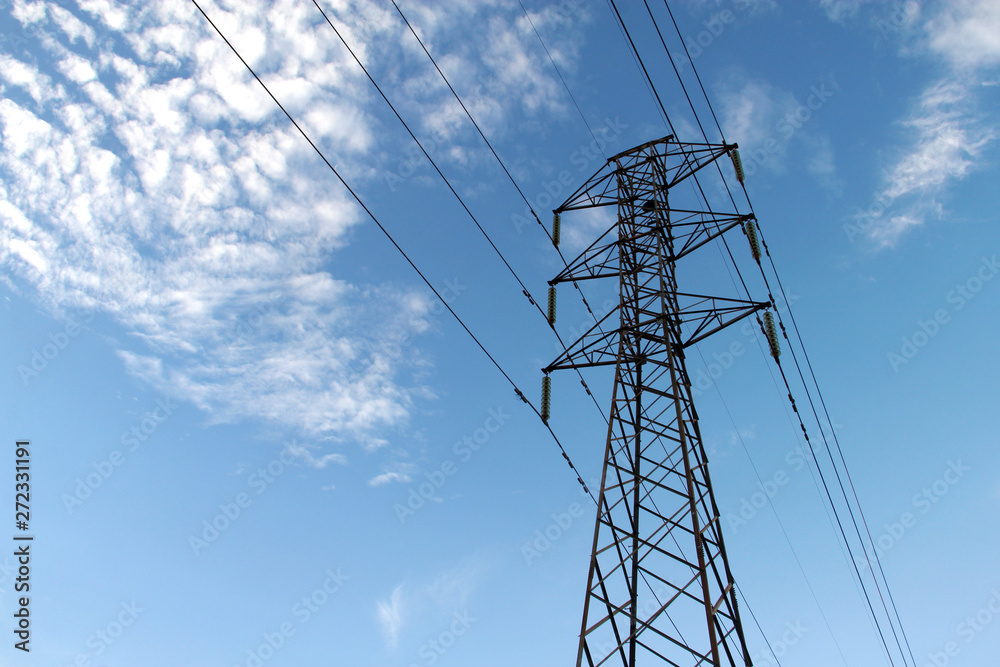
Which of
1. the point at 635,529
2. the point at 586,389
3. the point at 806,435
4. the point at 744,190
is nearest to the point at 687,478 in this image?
the point at 635,529

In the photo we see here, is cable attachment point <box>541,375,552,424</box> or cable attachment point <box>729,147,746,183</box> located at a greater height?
cable attachment point <box>729,147,746,183</box>

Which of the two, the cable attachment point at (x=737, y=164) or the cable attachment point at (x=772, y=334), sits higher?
the cable attachment point at (x=737, y=164)

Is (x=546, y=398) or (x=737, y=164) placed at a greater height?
(x=737, y=164)

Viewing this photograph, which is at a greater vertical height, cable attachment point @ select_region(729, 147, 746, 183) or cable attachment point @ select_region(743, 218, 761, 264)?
cable attachment point @ select_region(729, 147, 746, 183)

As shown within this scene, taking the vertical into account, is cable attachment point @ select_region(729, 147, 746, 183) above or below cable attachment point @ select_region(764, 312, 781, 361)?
above

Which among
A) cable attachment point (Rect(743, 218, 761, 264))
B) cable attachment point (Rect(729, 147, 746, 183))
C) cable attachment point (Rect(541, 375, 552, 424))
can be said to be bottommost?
cable attachment point (Rect(541, 375, 552, 424))

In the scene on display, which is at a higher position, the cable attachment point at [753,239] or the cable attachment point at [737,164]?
the cable attachment point at [737,164]

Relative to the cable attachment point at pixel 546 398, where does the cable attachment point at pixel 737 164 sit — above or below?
above

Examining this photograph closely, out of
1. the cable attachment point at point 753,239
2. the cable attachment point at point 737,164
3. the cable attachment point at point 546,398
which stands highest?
the cable attachment point at point 737,164

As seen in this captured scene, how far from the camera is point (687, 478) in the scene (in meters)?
13.1

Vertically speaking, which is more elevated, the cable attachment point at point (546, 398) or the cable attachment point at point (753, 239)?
the cable attachment point at point (753, 239)

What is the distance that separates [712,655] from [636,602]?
1.91m

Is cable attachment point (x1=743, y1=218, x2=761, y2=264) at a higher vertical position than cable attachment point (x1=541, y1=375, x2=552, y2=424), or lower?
higher

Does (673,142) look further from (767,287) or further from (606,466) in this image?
(606,466)
